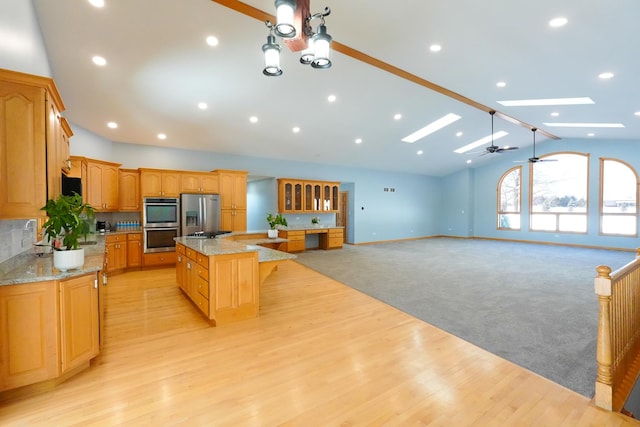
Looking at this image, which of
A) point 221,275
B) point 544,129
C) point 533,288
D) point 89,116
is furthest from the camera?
point 544,129

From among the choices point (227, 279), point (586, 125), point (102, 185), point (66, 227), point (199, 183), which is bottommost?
point (227, 279)

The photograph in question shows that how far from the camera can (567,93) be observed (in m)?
5.27

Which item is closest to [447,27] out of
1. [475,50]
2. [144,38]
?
[475,50]

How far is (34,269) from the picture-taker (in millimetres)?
2404

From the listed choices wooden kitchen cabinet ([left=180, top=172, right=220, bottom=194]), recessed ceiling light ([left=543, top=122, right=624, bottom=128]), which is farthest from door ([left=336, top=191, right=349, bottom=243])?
recessed ceiling light ([left=543, top=122, right=624, bottom=128])

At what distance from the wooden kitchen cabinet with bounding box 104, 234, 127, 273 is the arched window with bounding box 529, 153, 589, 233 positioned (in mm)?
12401

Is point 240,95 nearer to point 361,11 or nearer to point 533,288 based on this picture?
point 361,11

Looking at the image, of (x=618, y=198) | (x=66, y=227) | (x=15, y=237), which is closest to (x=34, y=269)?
(x=66, y=227)

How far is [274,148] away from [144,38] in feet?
14.4

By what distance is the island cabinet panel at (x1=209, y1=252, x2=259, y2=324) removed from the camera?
10.9 ft

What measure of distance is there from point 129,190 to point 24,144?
14.1 feet

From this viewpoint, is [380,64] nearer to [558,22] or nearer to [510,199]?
[558,22]

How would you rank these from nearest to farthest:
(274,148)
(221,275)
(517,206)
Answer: (221,275) → (274,148) → (517,206)

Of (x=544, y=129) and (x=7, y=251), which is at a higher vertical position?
(x=544, y=129)
